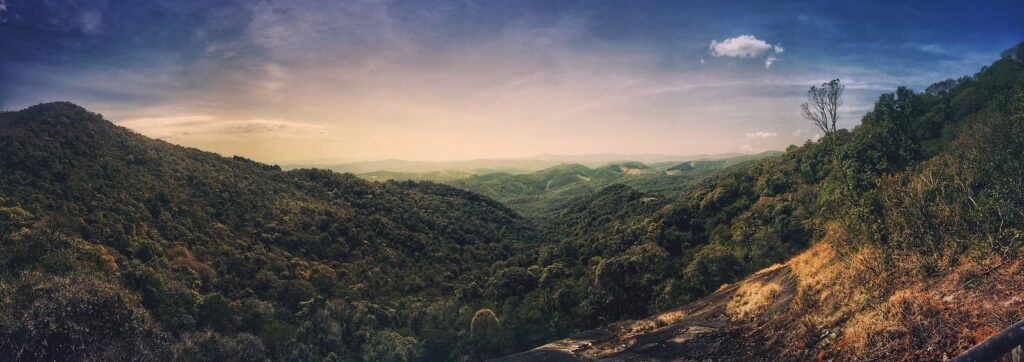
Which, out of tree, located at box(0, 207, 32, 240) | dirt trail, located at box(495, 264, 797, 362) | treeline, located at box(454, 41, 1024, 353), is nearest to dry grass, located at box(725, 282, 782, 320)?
dirt trail, located at box(495, 264, 797, 362)

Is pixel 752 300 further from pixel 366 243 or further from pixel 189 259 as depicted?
pixel 366 243

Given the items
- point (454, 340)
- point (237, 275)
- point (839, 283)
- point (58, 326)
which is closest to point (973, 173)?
point (839, 283)

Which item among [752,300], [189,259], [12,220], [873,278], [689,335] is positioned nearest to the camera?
[873,278]

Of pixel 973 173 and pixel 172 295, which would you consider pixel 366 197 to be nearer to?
pixel 172 295

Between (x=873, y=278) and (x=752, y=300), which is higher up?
(x=873, y=278)

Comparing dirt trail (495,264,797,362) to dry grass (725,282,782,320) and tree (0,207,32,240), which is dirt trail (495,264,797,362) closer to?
dry grass (725,282,782,320)

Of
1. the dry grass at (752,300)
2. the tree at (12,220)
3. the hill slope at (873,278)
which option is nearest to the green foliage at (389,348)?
the hill slope at (873,278)

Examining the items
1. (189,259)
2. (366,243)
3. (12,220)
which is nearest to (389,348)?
(189,259)
